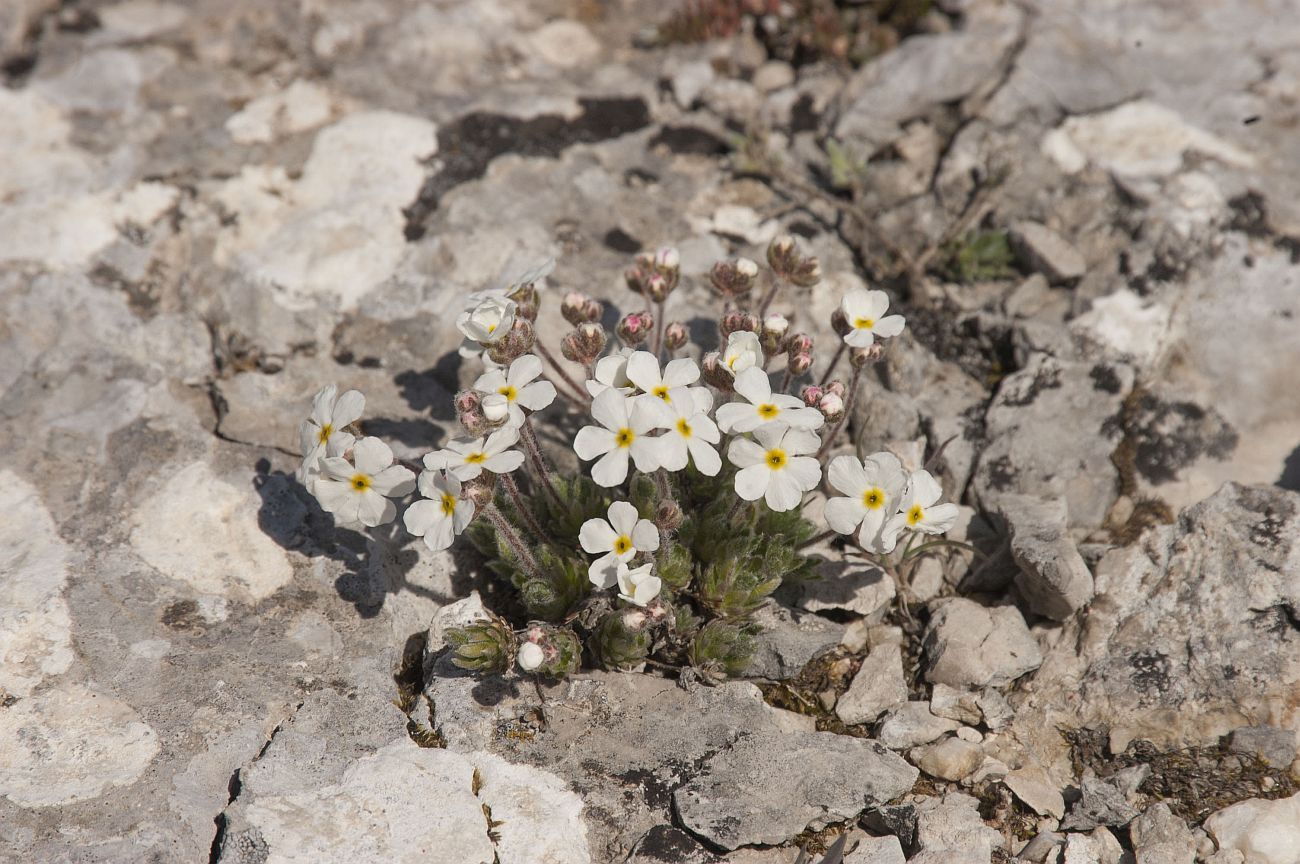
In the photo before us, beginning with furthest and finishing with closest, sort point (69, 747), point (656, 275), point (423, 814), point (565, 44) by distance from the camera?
point (565, 44) < point (656, 275) < point (69, 747) < point (423, 814)

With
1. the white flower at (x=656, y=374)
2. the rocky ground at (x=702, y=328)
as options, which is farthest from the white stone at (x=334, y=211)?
the white flower at (x=656, y=374)

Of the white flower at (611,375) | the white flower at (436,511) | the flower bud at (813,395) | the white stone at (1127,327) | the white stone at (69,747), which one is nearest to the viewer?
the white stone at (69,747)

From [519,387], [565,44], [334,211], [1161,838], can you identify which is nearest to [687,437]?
[519,387]

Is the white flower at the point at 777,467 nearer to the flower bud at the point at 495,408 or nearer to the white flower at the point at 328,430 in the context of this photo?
the flower bud at the point at 495,408

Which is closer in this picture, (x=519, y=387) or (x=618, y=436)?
(x=618, y=436)

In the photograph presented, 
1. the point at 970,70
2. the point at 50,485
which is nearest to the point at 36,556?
the point at 50,485

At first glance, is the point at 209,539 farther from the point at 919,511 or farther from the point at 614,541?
the point at 919,511
